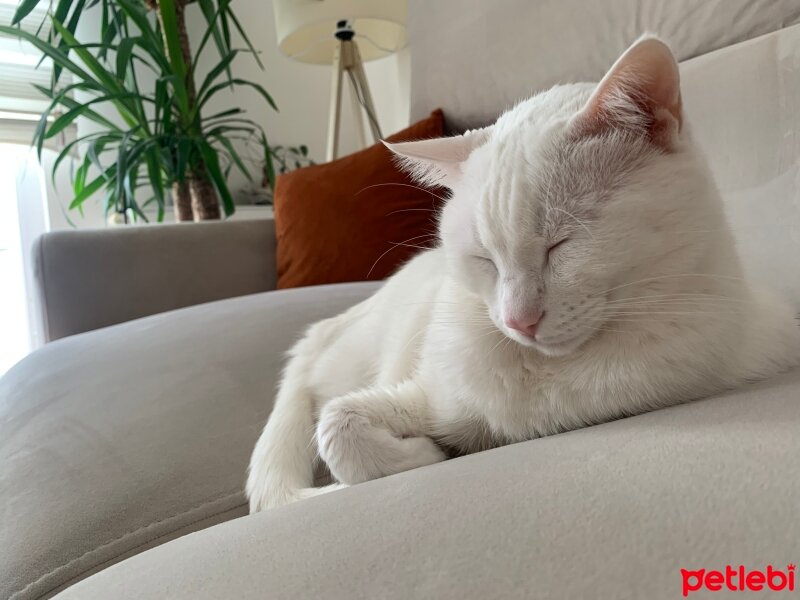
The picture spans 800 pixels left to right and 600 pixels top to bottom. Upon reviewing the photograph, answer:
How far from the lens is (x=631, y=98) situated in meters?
0.52

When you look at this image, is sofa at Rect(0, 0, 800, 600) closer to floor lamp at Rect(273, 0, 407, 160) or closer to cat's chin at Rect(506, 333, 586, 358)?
cat's chin at Rect(506, 333, 586, 358)

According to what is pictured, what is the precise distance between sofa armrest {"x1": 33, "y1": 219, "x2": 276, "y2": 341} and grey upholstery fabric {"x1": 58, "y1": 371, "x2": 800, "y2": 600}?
1241 mm

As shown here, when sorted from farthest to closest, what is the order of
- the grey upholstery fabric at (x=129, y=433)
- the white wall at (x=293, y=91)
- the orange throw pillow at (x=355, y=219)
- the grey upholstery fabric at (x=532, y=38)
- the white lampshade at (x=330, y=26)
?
the white wall at (x=293, y=91), the white lampshade at (x=330, y=26), the orange throw pillow at (x=355, y=219), the grey upholstery fabric at (x=532, y=38), the grey upholstery fabric at (x=129, y=433)

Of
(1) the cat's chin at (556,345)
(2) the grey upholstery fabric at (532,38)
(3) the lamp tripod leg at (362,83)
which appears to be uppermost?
(3) the lamp tripod leg at (362,83)

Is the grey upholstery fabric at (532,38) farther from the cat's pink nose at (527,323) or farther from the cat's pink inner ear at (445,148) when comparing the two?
the cat's pink nose at (527,323)

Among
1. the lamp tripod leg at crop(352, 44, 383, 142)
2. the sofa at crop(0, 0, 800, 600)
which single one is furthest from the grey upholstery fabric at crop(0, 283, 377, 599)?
the lamp tripod leg at crop(352, 44, 383, 142)

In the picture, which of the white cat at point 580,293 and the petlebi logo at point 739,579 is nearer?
the petlebi logo at point 739,579

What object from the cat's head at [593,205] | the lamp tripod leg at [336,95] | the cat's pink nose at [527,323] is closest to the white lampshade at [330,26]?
the lamp tripod leg at [336,95]

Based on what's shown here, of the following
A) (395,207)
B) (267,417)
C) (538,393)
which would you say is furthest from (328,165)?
(538,393)

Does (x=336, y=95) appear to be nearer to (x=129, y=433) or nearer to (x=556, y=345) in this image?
(x=129, y=433)

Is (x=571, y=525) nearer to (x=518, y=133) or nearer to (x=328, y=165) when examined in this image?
(x=518, y=133)

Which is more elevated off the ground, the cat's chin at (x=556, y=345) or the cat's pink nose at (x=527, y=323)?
the cat's pink nose at (x=527, y=323)

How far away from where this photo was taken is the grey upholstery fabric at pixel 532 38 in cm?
96

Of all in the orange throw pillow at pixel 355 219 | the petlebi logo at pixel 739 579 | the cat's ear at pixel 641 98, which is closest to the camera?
the petlebi logo at pixel 739 579
